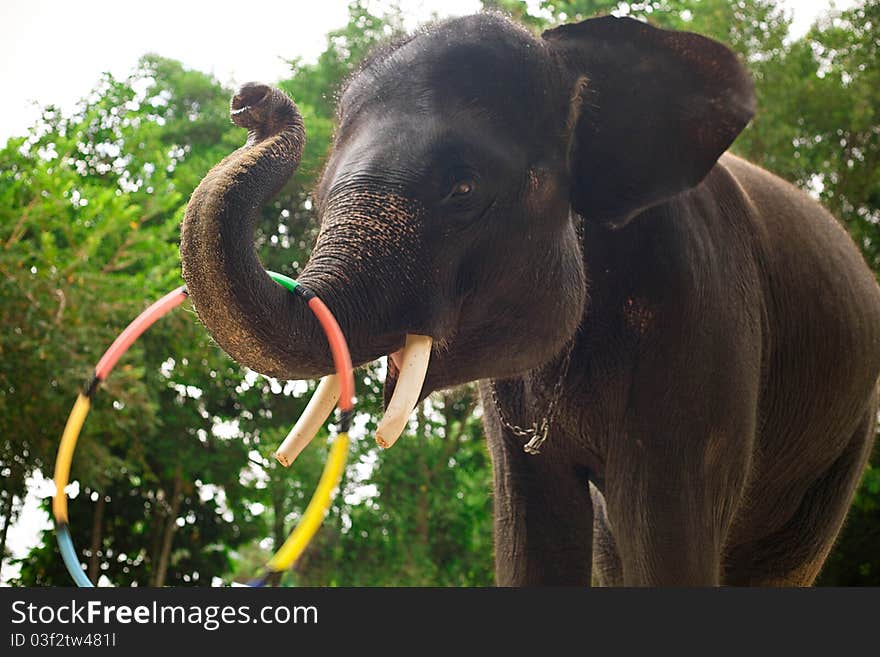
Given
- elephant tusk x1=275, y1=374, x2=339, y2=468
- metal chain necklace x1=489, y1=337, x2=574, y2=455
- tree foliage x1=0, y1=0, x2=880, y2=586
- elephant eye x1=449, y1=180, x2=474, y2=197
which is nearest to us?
elephant tusk x1=275, y1=374, x2=339, y2=468

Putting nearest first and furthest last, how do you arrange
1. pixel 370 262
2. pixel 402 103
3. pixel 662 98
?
pixel 370 262 < pixel 402 103 < pixel 662 98

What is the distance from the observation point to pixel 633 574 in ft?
8.23

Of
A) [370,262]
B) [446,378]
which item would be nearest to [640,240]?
[446,378]

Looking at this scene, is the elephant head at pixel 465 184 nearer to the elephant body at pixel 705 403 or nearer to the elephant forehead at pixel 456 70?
the elephant forehead at pixel 456 70

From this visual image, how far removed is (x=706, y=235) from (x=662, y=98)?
1.05 feet

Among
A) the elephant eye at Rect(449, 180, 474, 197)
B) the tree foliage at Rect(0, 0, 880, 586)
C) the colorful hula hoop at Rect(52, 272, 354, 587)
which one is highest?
the tree foliage at Rect(0, 0, 880, 586)

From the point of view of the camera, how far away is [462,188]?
7.14 ft

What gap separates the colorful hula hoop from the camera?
148 cm

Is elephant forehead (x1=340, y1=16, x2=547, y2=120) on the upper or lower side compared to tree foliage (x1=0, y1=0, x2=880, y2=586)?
lower

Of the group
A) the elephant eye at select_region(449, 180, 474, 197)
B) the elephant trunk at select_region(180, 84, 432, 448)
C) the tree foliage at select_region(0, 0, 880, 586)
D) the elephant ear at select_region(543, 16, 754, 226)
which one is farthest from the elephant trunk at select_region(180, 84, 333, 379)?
the tree foliage at select_region(0, 0, 880, 586)

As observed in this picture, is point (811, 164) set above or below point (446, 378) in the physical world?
above

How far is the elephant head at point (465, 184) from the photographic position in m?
1.84

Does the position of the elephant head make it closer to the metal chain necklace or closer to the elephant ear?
the elephant ear

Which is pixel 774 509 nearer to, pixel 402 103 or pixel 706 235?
pixel 706 235
